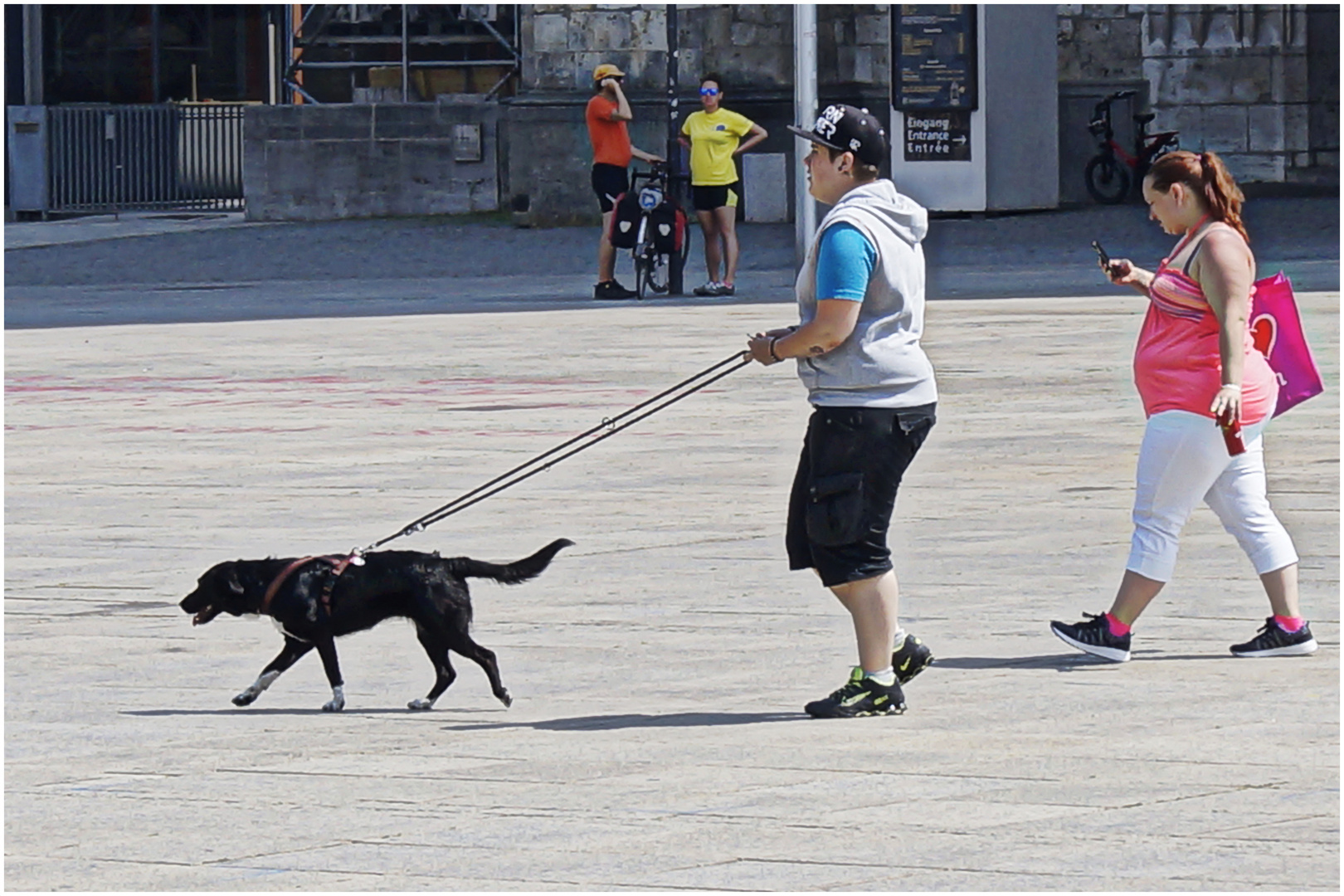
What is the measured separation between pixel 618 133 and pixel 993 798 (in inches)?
670

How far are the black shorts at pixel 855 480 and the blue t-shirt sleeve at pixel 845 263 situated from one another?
0.33 m

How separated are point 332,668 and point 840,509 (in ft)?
4.70

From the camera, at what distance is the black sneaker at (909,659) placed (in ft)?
23.3

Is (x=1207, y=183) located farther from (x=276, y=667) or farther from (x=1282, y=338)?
(x=276, y=667)

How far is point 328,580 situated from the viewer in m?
6.93

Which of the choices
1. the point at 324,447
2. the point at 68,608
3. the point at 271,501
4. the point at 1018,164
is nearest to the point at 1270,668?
Result: the point at 68,608

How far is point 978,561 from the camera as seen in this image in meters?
9.31

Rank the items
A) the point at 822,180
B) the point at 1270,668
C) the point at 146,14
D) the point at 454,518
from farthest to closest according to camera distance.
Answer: the point at 146,14
the point at 454,518
the point at 1270,668
the point at 822,180

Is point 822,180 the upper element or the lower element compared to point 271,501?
upper

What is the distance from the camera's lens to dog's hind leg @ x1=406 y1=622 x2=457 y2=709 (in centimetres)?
696

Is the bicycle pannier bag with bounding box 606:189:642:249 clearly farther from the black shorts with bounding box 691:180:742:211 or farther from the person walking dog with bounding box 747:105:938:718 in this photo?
the person walking dog with bounding box 747:105:938:718

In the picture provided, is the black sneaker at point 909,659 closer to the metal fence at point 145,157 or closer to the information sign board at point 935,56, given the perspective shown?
the information sign board at point 935,56

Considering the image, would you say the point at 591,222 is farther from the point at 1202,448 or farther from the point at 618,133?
the point at 1202,448

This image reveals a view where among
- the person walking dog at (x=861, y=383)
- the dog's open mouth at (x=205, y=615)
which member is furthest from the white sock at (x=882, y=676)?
the dog's open mouth at (x=205, y=615)
